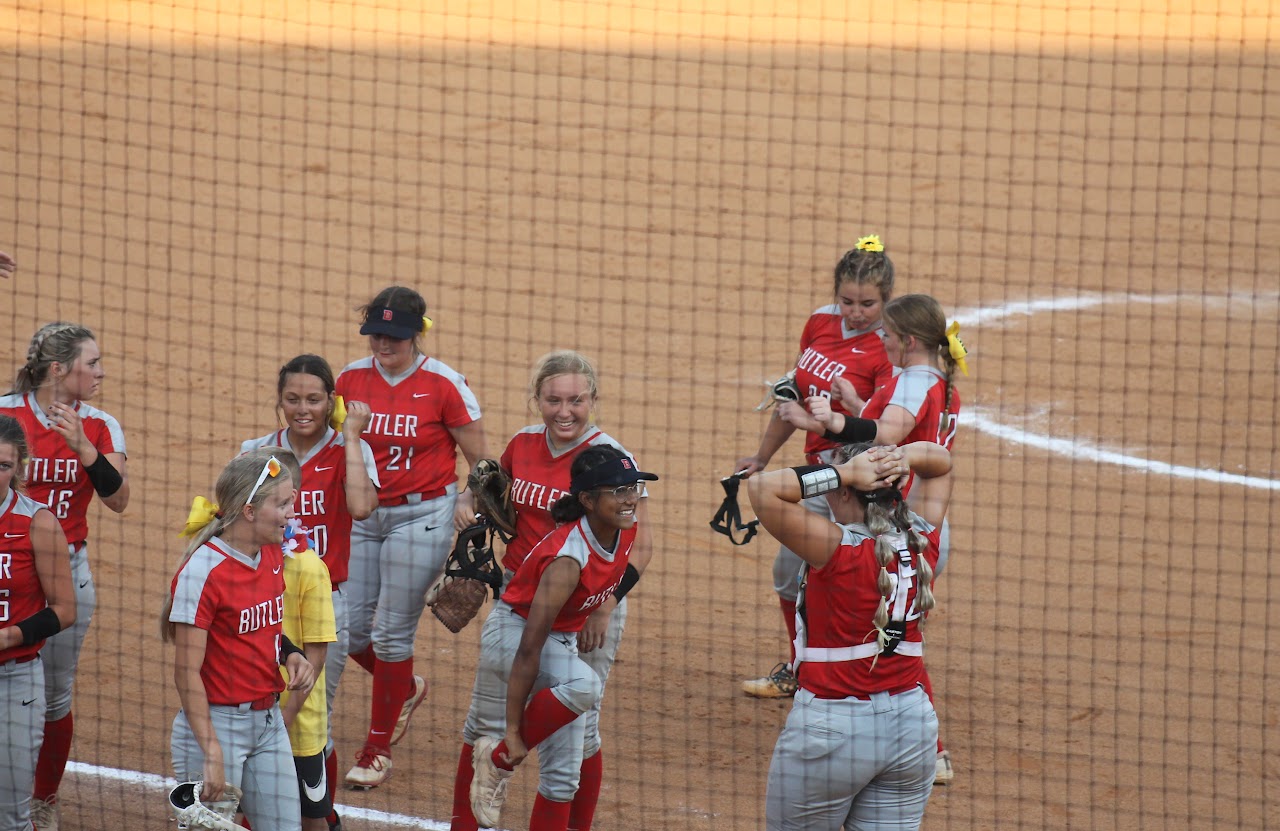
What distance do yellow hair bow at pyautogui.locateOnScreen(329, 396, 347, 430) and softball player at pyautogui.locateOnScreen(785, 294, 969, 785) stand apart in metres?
1.64

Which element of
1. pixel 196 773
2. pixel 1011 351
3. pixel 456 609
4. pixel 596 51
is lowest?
pixel 196 773

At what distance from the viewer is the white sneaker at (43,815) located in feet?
17.3

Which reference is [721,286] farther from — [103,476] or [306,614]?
[306,614]

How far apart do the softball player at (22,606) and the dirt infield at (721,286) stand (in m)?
0.77

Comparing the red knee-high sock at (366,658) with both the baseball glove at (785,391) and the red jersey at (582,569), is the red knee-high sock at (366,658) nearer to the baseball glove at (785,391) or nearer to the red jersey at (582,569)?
the red jersey at (582,569)

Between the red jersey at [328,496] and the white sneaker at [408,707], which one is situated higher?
the red jersey at [328,496]

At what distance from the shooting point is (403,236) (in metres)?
12.5

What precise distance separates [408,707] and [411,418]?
4.10 ft

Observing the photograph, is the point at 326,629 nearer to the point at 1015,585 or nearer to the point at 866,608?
the point at 866,608

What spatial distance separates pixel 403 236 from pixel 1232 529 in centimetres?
703

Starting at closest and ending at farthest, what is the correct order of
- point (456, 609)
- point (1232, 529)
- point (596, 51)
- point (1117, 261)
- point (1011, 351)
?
point (456, 609) → point (1232, 529) → point (1011, 351) → point (1117, 261) → point (596, 51)

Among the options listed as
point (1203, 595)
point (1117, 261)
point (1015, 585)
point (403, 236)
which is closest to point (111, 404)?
point (403, 236)

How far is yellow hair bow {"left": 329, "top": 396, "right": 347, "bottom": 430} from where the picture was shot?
5.39m

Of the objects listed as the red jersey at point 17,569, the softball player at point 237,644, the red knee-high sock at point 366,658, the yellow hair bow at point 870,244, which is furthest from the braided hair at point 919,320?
the red jersey at point 17,569
